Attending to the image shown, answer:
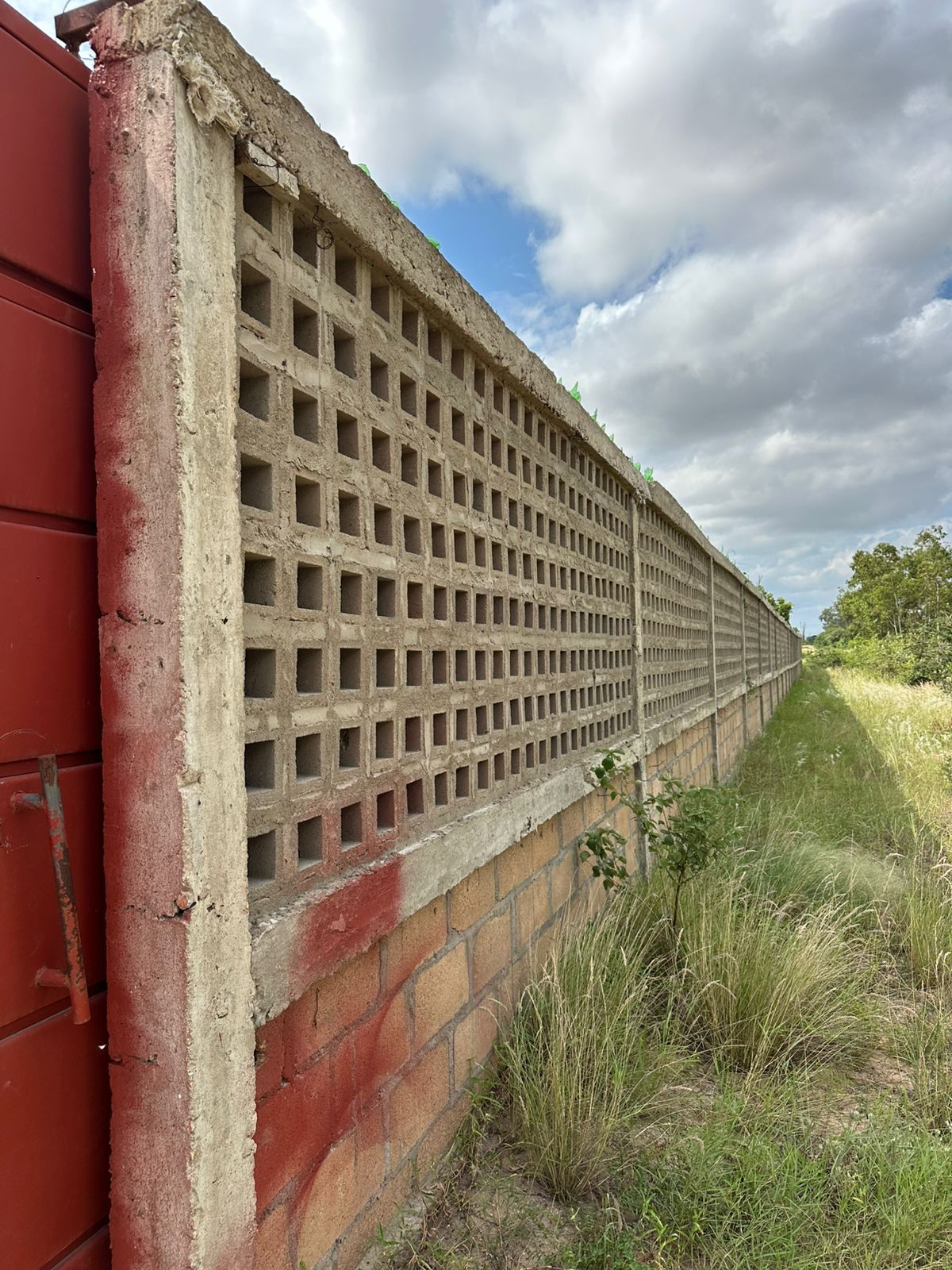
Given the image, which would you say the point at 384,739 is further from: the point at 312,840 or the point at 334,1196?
the point at 334,1196

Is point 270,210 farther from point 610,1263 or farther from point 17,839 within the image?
point 610,1263

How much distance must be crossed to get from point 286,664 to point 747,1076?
2247mm

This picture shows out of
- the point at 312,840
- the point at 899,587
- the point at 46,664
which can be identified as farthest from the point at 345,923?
the point at 899,587

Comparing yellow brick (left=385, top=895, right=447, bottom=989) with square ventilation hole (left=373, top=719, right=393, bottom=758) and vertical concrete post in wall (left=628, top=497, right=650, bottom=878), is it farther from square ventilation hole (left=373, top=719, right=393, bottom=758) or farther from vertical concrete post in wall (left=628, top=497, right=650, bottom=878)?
vertical concrete post in wall (left=628, top=497, right=650, bottom=878)

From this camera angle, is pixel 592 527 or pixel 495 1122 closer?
pixel 495 1122

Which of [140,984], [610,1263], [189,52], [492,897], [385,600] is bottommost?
[610,1263]

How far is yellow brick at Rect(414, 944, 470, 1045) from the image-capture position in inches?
84.8

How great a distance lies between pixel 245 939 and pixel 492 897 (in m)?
1.43

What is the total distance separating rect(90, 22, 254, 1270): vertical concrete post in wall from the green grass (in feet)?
3.12

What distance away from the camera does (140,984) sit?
4.15 ft

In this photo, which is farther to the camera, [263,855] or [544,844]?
[544,844]

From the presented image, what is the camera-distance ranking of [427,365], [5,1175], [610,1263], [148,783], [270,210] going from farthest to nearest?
[427,365]
[610,1263]
[270,210]
[148,783]
[5,1175]

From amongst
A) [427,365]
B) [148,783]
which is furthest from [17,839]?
[427,365]

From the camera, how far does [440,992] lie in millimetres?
2277
